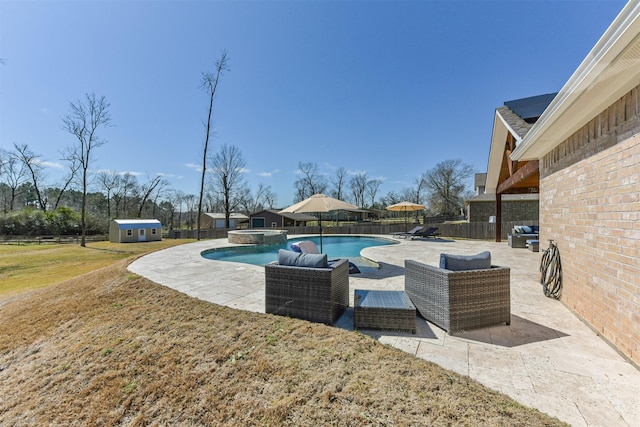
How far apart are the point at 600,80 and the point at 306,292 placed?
384 centimetres

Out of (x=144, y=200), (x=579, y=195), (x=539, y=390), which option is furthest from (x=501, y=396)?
(x=144, y=200)

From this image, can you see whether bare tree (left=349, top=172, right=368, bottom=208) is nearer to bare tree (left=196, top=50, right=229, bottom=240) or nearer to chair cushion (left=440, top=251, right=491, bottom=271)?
bare tree (left=196, top=50, right=229, bottom=240)

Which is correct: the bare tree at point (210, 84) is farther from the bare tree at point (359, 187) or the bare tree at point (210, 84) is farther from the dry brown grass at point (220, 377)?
the bare tree at point (359, 187)

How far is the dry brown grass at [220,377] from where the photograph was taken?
1994 millimetres

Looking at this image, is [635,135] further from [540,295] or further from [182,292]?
[182,292]

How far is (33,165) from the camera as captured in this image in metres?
30.2

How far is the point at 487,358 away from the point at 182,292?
4.85 metres

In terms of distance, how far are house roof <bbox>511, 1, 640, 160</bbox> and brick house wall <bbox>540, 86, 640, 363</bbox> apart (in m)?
0.12

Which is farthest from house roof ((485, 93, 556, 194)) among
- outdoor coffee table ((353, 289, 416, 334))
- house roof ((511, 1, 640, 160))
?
outdoor coffee table ((353, 289, 416, 334))

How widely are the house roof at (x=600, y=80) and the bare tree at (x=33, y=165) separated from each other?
4415 centimetres

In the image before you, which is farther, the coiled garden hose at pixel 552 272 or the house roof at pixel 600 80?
the coiled garden hose at pixel 552 272

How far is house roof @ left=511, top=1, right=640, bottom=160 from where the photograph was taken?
1.96 meters

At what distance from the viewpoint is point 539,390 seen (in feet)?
6.90

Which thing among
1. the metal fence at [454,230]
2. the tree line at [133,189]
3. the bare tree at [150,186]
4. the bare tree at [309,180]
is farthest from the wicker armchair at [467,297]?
the bare tree at [150,186]
